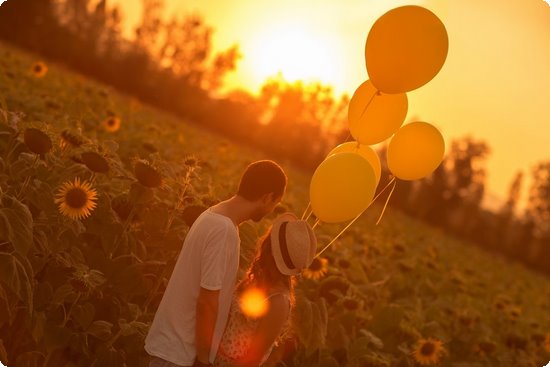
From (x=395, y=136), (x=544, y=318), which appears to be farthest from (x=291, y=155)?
(x=395, y=136)

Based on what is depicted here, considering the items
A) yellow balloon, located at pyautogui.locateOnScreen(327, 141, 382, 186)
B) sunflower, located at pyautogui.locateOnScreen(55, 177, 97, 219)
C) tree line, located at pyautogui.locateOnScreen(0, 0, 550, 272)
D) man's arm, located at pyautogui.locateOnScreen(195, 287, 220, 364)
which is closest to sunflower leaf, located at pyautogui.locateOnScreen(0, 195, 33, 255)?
sunflower, located at pyautogui.locateOnScreen(55, 177, 97, 219)

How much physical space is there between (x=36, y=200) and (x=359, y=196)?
1749 millimetres

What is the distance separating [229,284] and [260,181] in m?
0.49

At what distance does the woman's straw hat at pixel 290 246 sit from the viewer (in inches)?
113

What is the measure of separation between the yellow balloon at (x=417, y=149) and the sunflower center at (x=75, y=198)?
6.31 feet

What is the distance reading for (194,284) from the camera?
295 centimetres

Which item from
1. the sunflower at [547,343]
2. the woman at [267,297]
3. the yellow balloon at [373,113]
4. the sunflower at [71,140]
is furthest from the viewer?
the sunflower at [547,343]

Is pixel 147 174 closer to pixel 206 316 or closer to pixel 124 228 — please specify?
pixel 124 228

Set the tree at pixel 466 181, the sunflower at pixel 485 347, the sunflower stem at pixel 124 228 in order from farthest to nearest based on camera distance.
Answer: the tree at pixel 466 181 → the sunflower at pixel 485 347 → the sunflower stem at pixel 124 228

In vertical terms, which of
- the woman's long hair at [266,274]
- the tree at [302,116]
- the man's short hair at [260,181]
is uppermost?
the tree at [302,116]

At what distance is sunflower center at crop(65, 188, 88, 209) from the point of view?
3594 mm

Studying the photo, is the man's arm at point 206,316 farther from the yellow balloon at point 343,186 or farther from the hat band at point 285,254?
the yellow balloon at point 343,186

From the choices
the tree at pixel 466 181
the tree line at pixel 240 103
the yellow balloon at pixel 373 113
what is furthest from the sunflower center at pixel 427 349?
the tree at pixel 466 181

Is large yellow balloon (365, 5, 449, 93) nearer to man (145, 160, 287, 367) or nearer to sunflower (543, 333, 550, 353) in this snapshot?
man (145, 160, 287, 367)
